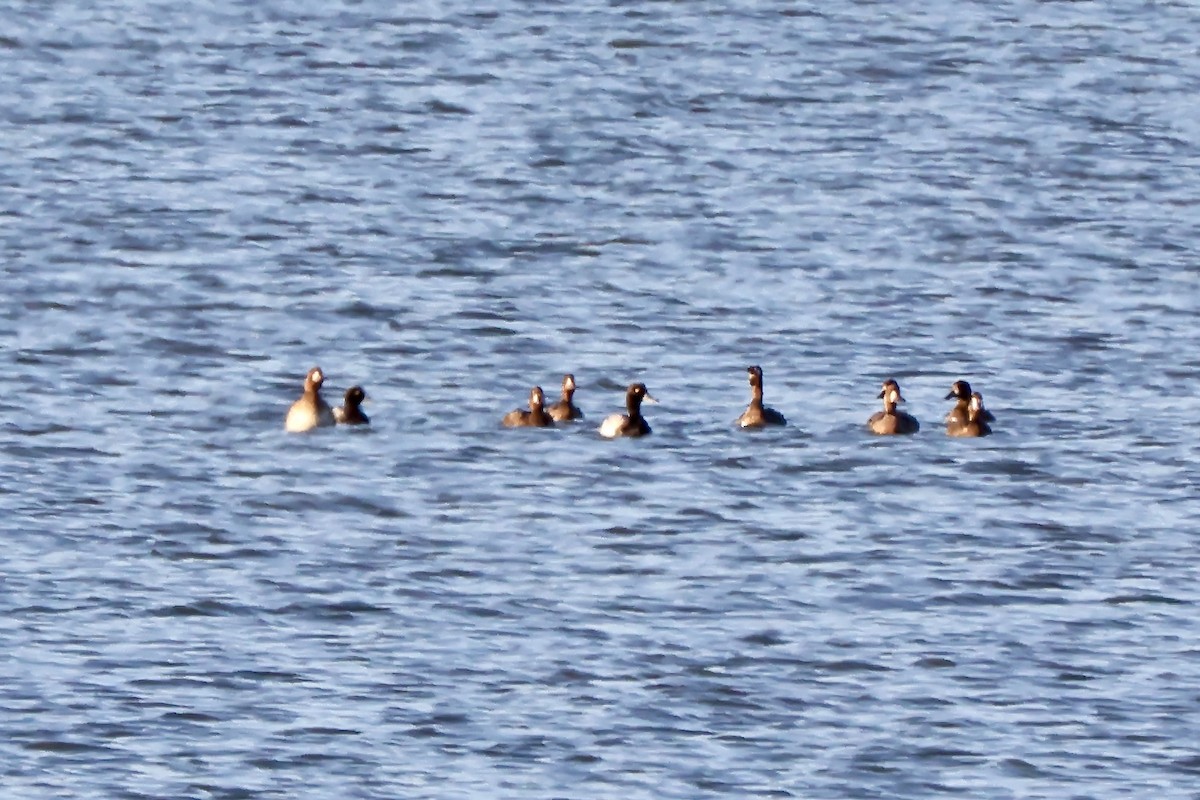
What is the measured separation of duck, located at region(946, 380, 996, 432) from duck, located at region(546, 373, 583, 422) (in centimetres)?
310

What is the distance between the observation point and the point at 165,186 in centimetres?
3616

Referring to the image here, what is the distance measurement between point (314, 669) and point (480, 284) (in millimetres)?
12535

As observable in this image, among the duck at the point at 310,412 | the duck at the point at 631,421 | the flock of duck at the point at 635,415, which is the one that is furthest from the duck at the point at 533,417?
the duck at the point at 310,412

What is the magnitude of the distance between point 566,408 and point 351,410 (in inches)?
70.3

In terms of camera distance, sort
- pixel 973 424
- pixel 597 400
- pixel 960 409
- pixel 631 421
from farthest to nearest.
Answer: pixel 597 400 → pixel 960 409 → pixel 973 424 → pixel 631 421

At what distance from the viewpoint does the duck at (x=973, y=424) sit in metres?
25.7

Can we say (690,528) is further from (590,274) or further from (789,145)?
(789,145)

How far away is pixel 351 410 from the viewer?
85.2 feet

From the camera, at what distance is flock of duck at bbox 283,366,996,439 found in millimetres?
25719

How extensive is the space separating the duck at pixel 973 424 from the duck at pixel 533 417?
132 inches

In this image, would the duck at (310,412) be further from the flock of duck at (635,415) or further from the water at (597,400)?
the water at (597,400)

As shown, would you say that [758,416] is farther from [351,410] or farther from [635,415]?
[351,410]

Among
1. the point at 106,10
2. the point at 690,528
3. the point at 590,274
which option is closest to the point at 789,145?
the point at 590,274

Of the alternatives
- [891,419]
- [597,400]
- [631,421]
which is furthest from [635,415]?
[891,419]
